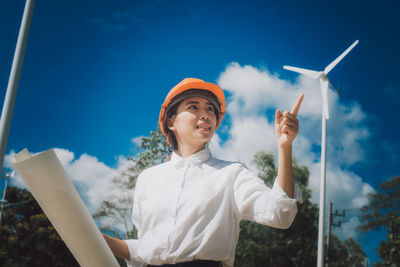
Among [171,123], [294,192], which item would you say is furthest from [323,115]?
[294,192]

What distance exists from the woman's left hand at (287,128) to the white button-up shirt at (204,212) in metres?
0.20


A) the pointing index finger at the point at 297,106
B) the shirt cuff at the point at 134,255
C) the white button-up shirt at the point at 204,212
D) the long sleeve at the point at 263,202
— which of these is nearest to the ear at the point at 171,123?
the white button-up shirt at the point at 204,212

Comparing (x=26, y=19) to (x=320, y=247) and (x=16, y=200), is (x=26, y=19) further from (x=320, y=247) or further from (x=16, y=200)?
(x=16, y=200)

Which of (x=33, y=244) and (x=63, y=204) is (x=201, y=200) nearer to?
(x=63, y=204)

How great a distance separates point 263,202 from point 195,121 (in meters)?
0.66

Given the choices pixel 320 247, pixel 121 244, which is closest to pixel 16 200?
pixel 320 247

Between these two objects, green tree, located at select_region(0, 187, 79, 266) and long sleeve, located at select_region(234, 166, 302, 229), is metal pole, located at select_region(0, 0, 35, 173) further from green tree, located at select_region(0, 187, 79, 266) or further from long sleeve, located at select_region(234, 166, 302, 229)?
green tree, located at select_region(0, 187, 79, 266)

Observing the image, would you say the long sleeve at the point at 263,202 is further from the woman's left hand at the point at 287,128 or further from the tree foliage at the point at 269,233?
the tree foliage at the point at 269,233

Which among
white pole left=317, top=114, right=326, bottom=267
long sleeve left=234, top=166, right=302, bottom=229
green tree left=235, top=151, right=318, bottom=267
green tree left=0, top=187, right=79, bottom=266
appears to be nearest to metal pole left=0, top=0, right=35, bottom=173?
long sleeve left=234, top=166, right=302, bottom=229

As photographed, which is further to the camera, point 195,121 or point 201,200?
point 195,121

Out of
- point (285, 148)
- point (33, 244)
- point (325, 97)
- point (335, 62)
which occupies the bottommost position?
point (285, 148)

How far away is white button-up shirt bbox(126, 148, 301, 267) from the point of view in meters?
1.60

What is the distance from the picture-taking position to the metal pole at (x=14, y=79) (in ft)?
15.6

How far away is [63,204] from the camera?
1329 mm
